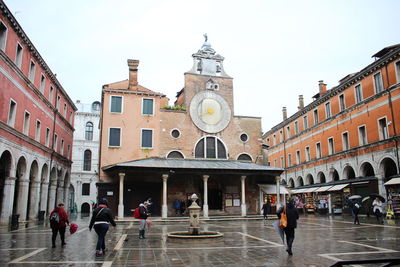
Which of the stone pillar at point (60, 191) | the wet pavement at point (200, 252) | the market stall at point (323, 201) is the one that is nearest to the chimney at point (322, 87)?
the market stall at point (323, 201)

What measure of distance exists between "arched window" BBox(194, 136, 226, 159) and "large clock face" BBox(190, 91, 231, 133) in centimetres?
83

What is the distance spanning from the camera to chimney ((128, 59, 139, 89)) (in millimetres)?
29859

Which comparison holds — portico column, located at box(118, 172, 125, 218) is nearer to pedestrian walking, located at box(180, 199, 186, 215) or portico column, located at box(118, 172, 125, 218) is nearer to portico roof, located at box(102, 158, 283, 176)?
portico roof, located at box(102, 158, 283, 176)

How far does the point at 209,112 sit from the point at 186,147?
3941mm

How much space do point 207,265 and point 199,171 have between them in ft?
60.0

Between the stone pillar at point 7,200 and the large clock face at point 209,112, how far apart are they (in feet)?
50.1

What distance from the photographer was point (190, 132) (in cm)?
3014

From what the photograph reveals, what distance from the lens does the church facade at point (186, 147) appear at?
26750mm

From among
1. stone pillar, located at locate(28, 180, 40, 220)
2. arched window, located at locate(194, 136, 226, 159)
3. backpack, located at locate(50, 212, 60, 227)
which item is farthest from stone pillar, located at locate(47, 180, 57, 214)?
backpack, located at locate(50, 212, 60, 227)

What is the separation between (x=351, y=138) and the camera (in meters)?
30.5

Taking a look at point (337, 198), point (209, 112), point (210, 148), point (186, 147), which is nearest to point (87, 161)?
point (186, 147)

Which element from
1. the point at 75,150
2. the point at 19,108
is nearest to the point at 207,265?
the point at 19,108

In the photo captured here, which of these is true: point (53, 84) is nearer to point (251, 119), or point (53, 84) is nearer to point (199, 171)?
point (199, 171)

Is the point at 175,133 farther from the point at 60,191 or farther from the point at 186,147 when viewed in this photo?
the point at 60,191
